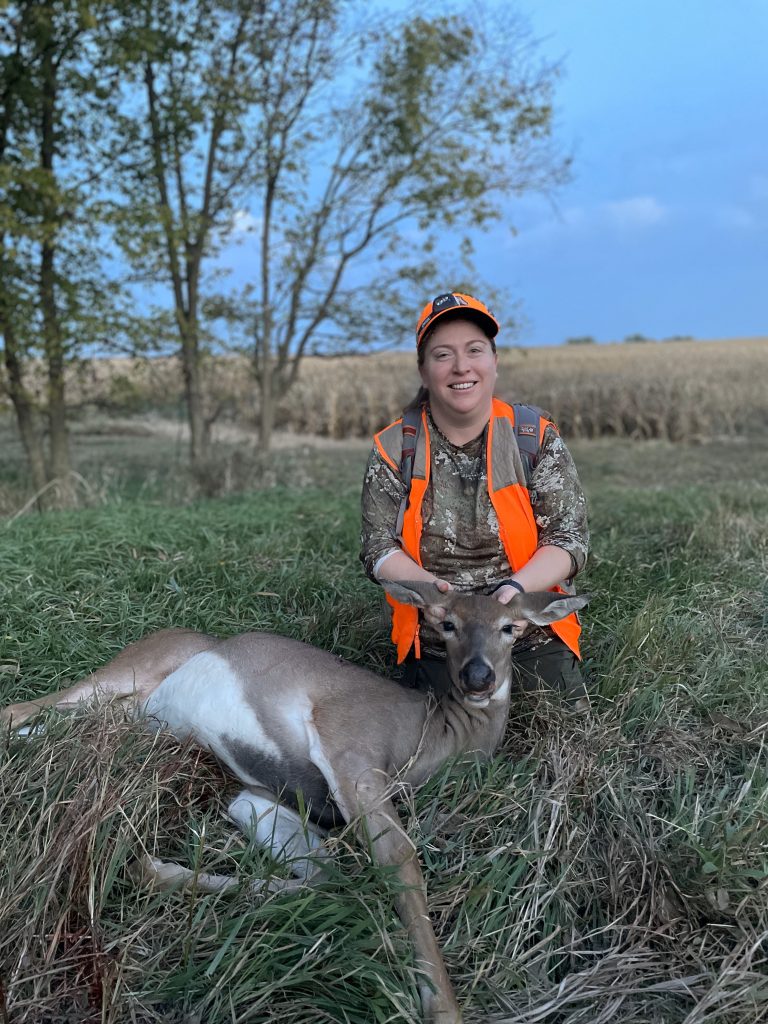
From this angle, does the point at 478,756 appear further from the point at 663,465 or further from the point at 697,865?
the point at 663,465

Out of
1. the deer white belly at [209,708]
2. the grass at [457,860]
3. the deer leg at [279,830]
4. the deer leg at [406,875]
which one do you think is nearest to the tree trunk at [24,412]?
the grass at [457,860]

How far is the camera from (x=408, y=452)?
3.53 meters

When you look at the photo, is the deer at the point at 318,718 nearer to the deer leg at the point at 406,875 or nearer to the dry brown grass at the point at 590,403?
the deer leg at the point at 406,875

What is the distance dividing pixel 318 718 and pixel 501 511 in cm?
116

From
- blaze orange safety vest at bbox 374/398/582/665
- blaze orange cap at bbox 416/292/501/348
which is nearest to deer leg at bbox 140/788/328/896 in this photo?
blaze orange safety vest at bbox 374/398/582/665

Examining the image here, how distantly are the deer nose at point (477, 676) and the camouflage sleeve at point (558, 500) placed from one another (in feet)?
2.63

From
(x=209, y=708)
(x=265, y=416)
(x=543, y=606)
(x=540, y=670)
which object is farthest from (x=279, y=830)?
(x=265, y=416)

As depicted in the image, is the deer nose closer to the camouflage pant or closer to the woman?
the woman

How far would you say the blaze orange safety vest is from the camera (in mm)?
3391

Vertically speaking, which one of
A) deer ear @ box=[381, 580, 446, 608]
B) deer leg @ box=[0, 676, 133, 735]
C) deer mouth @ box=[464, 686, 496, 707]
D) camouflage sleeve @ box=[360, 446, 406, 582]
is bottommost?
deer leg @ box=[0, 676, 133, 735]

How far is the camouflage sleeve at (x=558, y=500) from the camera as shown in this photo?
3.36 meters

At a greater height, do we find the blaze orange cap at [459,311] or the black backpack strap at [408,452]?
the blaze orange cap at [459,311]

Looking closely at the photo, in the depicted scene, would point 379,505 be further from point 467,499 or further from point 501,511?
point 501,511

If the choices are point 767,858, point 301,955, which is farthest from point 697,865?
point 301,955
